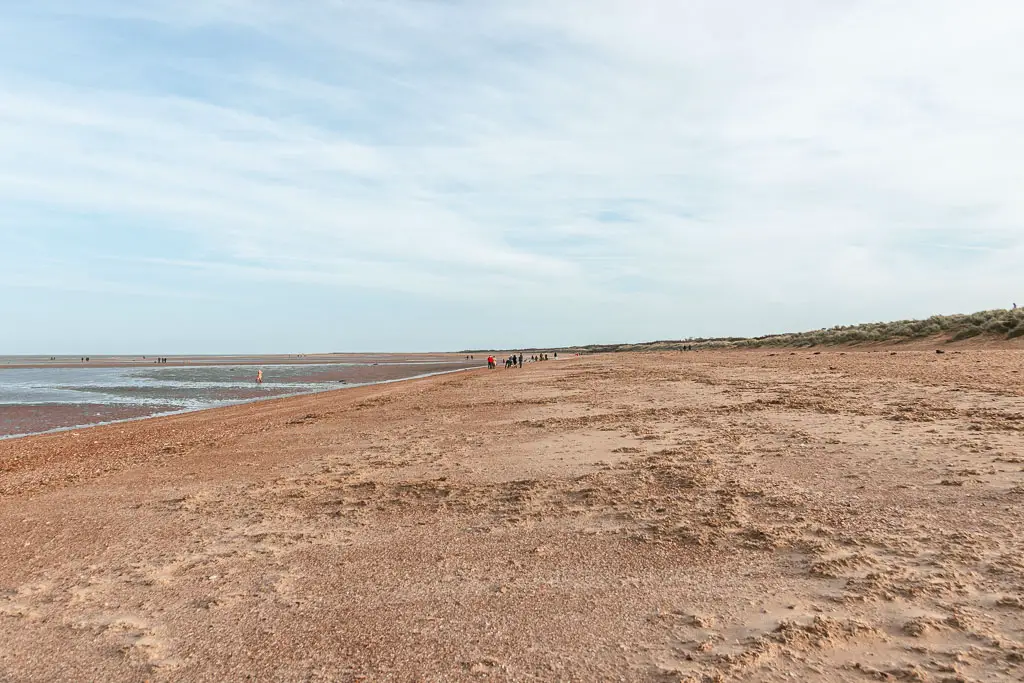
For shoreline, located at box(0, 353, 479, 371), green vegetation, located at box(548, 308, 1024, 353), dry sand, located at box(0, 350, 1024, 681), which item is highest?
green vegetation, located at box(548, 308, 1024, 353)

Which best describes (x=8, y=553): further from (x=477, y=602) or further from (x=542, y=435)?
(x=542, y=435)

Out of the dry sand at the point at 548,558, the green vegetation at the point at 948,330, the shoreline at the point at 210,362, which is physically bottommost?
the dry sand at the point at 548,558

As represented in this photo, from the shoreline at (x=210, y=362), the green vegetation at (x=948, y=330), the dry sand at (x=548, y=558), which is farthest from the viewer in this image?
the shoreline at (x=210, y=362)

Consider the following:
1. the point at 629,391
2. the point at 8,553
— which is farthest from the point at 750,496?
the point at 629,391

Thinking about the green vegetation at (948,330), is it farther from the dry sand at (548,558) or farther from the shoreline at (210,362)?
the shoreline at (210,362)

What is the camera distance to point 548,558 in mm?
4961

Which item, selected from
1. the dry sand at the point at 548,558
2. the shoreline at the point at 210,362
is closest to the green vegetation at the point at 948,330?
the dry sand at the point at 548,558

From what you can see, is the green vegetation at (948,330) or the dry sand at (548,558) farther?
the green vegetation at (948,330)

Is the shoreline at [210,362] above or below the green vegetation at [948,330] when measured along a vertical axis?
below

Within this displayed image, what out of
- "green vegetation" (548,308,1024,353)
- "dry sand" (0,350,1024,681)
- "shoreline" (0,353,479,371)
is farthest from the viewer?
"shoreline" (0,353,479,371)

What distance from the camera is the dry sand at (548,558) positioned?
349 centimetres

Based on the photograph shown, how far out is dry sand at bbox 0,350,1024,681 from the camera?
3490 mm

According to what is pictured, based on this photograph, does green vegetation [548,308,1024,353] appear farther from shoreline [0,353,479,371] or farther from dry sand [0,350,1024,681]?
shoreline [0,353,479,371]

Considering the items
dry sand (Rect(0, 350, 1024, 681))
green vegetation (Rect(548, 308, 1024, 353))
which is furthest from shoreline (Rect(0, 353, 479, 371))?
dry sand (Rect(0, 350, 1024, 681))
